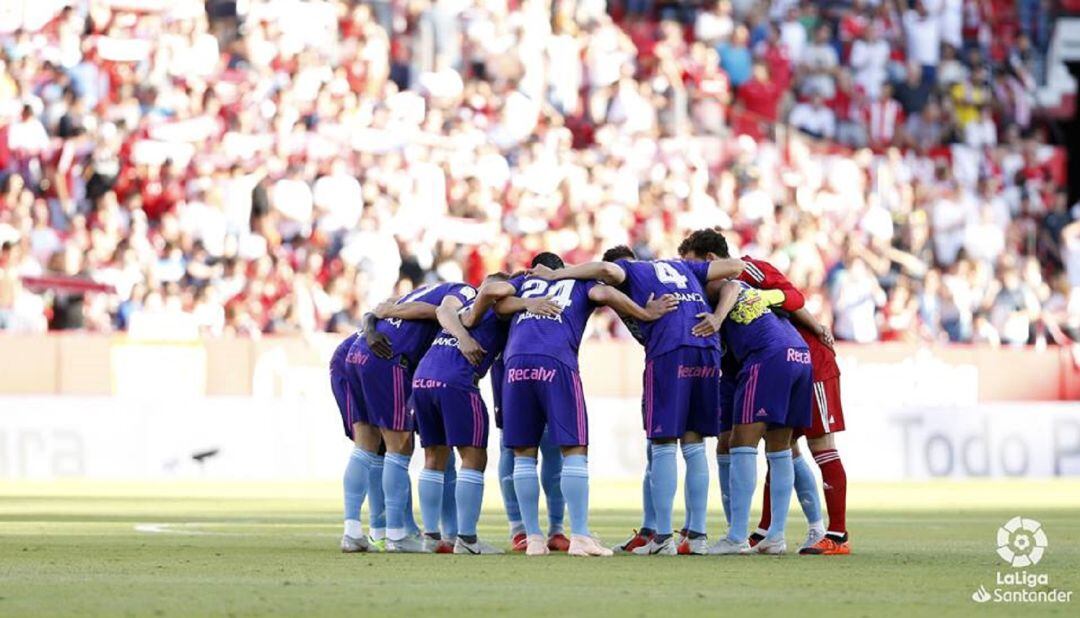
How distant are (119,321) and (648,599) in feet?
58.2

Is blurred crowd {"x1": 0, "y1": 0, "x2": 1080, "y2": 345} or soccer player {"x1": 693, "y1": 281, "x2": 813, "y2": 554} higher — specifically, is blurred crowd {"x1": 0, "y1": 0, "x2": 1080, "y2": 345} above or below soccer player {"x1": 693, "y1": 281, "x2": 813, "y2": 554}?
above

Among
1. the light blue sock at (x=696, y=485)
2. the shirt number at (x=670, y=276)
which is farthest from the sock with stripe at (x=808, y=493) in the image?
the shirt number at (x=670, y=276)

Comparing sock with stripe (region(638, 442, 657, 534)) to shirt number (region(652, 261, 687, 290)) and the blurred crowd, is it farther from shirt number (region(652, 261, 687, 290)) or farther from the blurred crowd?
the blurred crowd

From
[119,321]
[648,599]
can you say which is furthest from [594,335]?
[648,599]

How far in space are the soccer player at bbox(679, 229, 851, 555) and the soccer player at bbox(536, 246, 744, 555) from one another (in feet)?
1.40

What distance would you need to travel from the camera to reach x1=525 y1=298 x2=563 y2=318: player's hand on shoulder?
1349 centimetres

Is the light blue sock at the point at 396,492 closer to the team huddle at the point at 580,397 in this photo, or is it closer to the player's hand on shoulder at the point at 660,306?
the team huddle at the point at 580,397

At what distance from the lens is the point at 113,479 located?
26344 mm

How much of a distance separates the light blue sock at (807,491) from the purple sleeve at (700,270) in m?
1.38

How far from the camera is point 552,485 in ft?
48.2

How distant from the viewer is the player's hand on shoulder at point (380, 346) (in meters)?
14.2

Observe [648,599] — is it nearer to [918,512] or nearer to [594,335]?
[918,512]

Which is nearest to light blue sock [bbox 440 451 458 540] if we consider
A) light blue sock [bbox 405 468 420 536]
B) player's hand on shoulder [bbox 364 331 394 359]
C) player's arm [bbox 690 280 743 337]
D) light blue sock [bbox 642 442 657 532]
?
light blue sock [bbox 405 468 420 536]

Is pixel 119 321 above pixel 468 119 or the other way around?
the other way around
